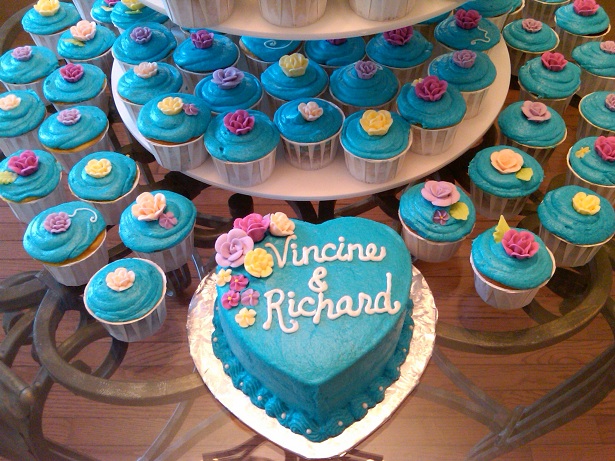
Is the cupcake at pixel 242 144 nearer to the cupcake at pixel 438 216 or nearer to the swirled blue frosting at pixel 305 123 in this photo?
the swirled blue frosting at pixel 305 123

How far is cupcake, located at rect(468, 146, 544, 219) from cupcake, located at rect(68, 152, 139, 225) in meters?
1.36

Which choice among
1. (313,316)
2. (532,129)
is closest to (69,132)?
(313,316)

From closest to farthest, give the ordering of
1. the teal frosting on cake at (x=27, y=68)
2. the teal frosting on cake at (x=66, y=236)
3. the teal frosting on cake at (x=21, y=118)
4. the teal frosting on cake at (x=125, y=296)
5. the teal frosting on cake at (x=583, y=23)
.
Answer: the teal frosting on cake at (x=125, y=296) < the teal frosting on cake at (x=66, y=236) < the teal frosting on cake at (x=21, y=118) < the teal frosting on cake at (x=27, y=68) < the teal frosting on cake at (x=583, y=23)

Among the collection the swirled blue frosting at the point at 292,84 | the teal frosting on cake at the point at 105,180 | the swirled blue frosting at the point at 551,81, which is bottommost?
the teal frosting on cake at the point at 105,180

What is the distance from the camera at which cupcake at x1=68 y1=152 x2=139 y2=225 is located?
7.00ft

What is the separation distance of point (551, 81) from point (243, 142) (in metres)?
1.40

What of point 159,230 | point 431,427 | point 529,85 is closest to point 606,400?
point 431,427

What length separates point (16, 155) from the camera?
219cm

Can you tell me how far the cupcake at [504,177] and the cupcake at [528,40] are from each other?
76 cm

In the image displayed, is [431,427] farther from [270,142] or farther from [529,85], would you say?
[529,85]

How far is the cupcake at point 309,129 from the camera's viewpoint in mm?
2115

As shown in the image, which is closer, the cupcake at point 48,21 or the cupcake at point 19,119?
the cupcake at point 19,119

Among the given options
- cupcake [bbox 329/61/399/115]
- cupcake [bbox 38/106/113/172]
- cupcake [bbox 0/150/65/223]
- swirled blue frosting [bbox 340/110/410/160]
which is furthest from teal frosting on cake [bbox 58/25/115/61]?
swirled blue frosting [bbox 340/110/410/160]

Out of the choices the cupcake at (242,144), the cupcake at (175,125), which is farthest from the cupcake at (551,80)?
the cupcake at (175,125)
